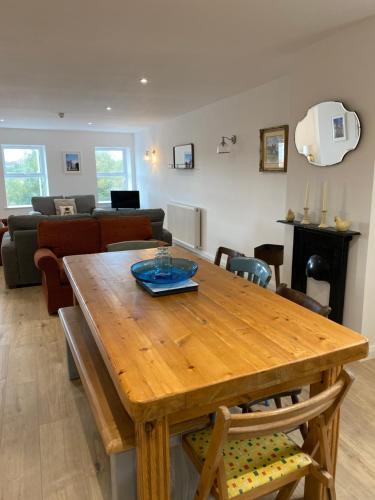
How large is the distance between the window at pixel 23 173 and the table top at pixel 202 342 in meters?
7.42

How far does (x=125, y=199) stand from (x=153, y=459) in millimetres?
7431

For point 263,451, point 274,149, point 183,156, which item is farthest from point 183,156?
point 263,451

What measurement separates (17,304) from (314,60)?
3.65 m

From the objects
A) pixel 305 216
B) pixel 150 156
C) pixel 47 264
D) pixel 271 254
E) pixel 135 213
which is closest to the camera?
pixel 305 216

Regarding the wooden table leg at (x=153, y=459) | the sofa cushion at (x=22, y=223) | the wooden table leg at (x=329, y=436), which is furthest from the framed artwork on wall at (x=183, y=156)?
the wooden table leg at (x=153, y=459)

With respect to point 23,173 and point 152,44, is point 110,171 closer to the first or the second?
point 23,173

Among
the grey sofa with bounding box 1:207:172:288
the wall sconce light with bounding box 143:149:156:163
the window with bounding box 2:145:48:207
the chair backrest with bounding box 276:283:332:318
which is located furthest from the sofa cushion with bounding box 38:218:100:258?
the window with bounding box 2:145:48:207

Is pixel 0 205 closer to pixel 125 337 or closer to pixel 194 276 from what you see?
pixel 194 276

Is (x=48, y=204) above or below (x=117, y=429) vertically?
above

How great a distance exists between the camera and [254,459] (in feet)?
4.00

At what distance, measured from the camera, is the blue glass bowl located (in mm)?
1843

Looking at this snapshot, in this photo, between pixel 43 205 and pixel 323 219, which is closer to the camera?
pixel 323 219

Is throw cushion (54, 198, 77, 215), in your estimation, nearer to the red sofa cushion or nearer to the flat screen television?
the flat screen television

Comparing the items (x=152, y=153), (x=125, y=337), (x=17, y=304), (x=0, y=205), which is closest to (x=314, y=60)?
(x=125, y=337)
